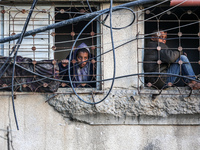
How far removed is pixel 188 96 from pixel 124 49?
1.08 m

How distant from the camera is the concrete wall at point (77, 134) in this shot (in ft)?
17.1

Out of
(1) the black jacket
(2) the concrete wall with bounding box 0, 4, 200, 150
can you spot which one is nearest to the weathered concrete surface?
(2) the concrete wall with bounding box 0, 4, 200, 150

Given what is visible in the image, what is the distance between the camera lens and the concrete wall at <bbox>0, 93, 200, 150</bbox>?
5.22 m

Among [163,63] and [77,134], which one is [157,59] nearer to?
[163,63]

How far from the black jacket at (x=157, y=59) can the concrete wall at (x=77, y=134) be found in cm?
63

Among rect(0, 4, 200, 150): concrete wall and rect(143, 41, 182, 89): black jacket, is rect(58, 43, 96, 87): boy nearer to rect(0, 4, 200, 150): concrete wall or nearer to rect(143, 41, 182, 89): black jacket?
rect(0, 4, 200, 150): concrete wall

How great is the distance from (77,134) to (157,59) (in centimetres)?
151

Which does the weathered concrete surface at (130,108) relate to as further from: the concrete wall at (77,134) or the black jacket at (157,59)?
the black jacket at (157,59)

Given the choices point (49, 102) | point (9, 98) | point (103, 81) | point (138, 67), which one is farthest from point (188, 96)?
point (9, 98)

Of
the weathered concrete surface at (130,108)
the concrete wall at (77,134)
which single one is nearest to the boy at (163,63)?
the weathered concrete surface at (130,108)

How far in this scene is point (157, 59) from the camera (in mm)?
Answer: 5391

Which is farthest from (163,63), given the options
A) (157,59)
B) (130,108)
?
(130,108)

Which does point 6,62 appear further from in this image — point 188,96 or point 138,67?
point 188,96

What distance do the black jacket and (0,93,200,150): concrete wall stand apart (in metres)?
0.63
